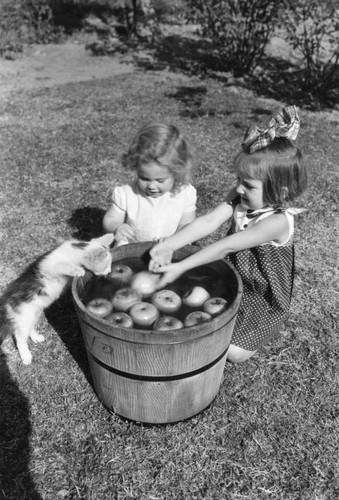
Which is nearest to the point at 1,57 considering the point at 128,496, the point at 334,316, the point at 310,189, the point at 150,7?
the point at 150,7

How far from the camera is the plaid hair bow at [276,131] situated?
2848 mm

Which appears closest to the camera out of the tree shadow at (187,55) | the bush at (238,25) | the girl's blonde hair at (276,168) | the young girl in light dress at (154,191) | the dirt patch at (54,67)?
the girl's blonde hair at (276,168)

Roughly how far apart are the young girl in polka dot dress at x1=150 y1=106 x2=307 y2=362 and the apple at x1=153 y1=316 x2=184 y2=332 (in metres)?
0.33

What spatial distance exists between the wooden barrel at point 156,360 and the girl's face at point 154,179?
1.69ft

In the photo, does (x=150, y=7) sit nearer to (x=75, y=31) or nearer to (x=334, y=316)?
(x=75, y=31)

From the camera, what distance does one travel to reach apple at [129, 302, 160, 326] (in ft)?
8.77

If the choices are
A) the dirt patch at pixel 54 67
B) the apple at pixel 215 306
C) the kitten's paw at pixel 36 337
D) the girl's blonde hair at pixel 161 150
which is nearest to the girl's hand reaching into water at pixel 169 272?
the apple at pixel 215 306

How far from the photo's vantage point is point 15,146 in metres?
6.59

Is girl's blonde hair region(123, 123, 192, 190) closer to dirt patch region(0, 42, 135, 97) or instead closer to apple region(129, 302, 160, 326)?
apple region(129, 302, 160, 326)

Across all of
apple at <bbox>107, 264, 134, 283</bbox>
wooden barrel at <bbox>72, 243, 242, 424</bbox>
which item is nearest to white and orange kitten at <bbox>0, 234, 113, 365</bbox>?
apple at <bbox>107, 264, 134, 283</bbox>

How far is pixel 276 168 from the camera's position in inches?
112

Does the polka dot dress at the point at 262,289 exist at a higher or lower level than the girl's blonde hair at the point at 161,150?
lower

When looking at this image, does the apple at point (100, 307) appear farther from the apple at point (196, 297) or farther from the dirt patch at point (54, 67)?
the dirt patch at point (54, 67)

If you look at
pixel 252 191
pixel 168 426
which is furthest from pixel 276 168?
pixel 168 426
